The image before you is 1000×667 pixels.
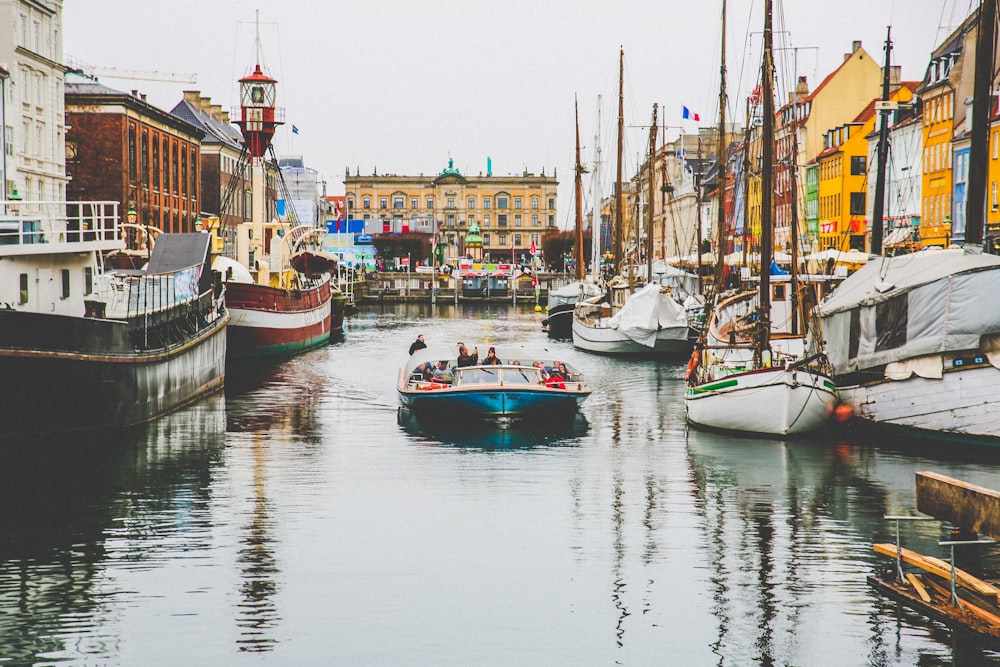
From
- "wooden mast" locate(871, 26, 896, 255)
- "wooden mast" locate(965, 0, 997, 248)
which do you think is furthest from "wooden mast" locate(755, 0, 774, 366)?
"wooden mast" locate(871, 26, 896, 255)

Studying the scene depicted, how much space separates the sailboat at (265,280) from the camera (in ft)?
185

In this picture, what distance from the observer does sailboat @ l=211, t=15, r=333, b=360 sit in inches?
2218

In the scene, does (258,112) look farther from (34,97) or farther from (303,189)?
(303,189)

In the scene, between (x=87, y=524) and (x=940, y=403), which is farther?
(x=940, y=403)

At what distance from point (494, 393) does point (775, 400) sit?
780 centimetres

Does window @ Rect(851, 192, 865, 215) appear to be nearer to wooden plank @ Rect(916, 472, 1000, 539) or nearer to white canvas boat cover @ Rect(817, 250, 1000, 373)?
white canvas boat cover @ Rect(817, 250, 1000, 373)

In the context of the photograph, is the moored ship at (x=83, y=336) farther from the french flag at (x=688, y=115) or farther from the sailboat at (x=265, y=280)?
the french flag at (x=688, y=115)

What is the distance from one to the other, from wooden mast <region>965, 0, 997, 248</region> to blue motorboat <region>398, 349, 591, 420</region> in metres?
11.7

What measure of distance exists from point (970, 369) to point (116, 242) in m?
22.1

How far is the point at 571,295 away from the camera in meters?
92.8

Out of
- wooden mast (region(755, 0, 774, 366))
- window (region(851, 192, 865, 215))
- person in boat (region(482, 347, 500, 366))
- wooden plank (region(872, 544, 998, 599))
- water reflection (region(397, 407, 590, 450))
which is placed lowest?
water reflection (region(397, 407, 590, 450))

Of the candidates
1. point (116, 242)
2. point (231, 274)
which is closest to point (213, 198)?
point (231, 274)

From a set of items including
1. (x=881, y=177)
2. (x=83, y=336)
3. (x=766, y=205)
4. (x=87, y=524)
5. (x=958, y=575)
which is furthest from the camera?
(x=881, y=177)

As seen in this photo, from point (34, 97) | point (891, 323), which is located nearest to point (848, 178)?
point (34, 97)
